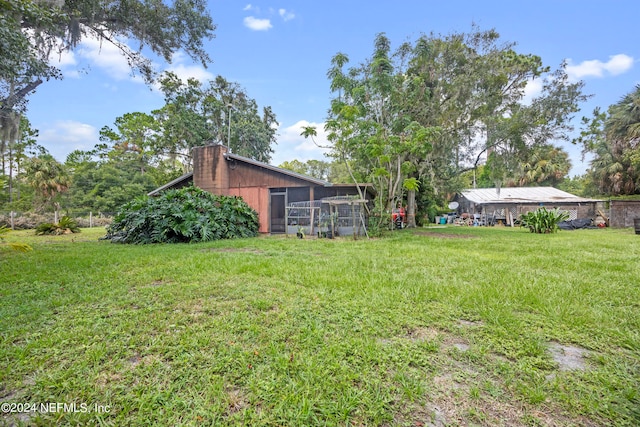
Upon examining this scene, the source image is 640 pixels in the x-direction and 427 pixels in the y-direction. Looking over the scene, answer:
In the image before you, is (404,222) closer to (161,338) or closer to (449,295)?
(449,295)

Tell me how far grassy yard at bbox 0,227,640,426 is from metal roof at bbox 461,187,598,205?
62.3 feet

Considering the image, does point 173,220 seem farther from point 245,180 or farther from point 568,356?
point 568,356

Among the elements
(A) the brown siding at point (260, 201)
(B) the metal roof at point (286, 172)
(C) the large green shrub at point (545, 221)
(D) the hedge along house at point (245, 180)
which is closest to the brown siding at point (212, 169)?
(D) the hedge along house at point (245, 180)

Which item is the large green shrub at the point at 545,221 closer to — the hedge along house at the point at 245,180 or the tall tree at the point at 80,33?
the hedge along house at the point at 245,180

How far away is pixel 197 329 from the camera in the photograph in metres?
2.26

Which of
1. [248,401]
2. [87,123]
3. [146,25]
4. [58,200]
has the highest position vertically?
[87,123]

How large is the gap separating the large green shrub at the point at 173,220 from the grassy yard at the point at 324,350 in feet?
15.5

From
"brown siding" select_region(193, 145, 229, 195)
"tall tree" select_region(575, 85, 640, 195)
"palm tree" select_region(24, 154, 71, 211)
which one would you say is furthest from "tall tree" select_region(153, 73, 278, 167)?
"tall tree" select_region(575, 85, 640, 195)

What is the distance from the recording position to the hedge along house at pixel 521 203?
18.5 meters

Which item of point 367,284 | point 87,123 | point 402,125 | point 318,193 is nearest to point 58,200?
point 87,123

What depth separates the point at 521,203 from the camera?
19.6 meters

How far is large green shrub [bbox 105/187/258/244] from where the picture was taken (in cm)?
854

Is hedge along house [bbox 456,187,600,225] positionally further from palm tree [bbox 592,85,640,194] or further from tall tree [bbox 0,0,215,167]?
tall tree [bbox 0,0,215,167]

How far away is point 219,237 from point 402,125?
344 inches
